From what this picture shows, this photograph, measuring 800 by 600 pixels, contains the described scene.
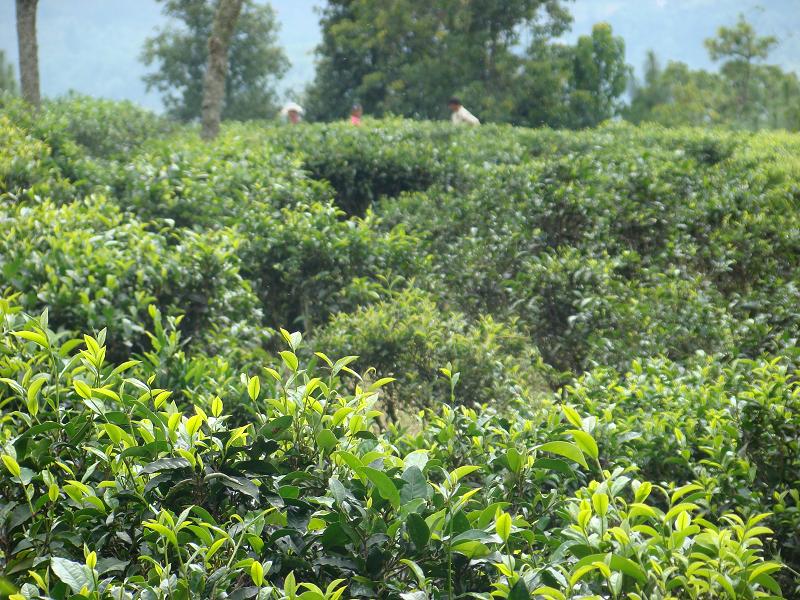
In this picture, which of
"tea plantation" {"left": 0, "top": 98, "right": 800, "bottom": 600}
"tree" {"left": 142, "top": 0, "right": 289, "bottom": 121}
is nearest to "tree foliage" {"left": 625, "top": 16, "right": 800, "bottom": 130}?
"tree" {"left": 142, "top": 0, "right": 289, "bottom": 121}

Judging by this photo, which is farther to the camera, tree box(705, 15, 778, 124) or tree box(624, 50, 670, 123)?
tree box(624, 50, 670, 123)

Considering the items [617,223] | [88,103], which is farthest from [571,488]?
[88,103]

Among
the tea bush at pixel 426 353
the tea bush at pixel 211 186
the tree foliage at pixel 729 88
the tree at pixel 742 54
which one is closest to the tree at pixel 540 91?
the tree foliage at pixel 729 88

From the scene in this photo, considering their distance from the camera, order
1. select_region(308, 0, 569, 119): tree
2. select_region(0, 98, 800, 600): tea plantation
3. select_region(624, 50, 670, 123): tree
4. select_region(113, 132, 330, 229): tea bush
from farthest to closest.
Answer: select_region(624, 50, 670, 123): tree, select_region(308, 0, 569, 119): tree, select_region(113, 132, 330, 229): tea bush, select_region(0, 98, 800, 600): tea plantation

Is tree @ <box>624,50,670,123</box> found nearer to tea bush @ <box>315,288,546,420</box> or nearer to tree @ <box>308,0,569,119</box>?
tree @ <box>308,0,569,119</box>

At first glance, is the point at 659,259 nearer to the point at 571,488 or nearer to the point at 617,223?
the point at 617,223

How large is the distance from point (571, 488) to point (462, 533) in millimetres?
1806

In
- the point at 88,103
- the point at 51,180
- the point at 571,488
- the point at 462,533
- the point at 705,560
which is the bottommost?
the point at 571,488

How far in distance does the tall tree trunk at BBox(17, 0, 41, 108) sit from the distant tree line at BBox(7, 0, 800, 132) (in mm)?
12720

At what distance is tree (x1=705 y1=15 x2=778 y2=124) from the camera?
132 feet

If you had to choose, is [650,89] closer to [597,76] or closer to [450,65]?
[597,76]

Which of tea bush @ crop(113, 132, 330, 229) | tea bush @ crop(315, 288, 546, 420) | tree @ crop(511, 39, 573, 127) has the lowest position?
tea bush @ crop(315, 288, 546, 420)

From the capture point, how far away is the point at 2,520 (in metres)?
2.21

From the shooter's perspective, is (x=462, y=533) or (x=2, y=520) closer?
(x=462, y=533)
